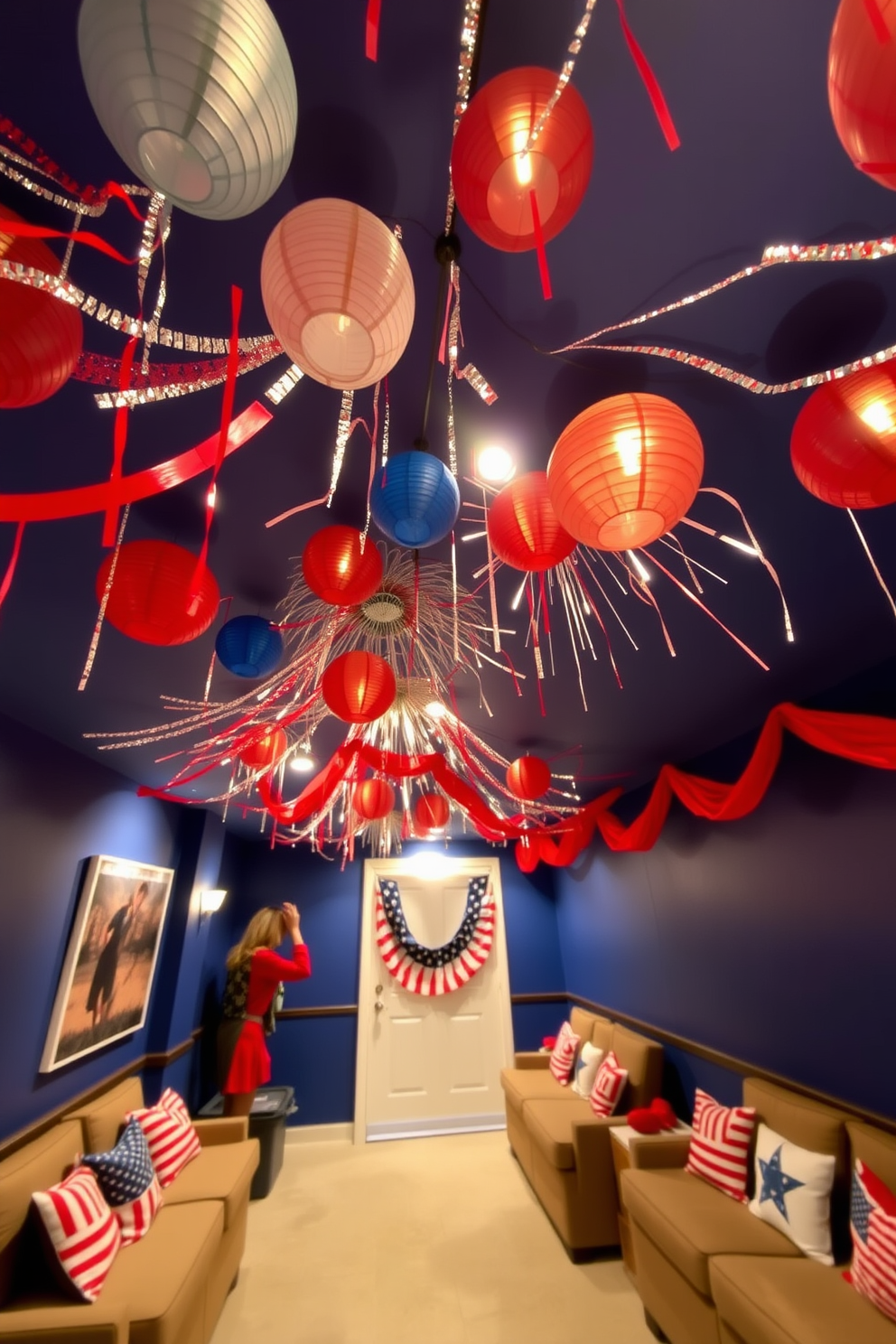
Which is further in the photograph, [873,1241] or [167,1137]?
[167,1137]

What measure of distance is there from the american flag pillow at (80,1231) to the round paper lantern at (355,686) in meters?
2.00

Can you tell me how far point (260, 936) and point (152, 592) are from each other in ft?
12.9

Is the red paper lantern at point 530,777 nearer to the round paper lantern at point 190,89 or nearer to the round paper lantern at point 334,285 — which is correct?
the round paper lantern at point 334,285

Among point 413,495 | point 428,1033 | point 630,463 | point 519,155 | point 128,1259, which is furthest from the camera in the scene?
point 428,1033

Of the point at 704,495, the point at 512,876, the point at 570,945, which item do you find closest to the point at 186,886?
the point at 512,876

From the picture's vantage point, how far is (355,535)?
4.20ft

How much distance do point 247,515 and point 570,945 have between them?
511 centimetres

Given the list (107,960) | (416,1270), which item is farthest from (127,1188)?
(416,1270)

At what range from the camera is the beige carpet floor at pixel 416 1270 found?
2.39 m

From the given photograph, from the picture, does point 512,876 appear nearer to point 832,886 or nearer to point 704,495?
point 832,886

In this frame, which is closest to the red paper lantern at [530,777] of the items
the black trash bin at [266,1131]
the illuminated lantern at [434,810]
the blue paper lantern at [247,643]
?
the illuminated lantern at [434,810]

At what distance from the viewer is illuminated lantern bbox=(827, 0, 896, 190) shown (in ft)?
1.58

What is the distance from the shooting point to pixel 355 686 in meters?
1.64

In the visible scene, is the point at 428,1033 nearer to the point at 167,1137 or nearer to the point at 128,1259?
the point at 167,1137
